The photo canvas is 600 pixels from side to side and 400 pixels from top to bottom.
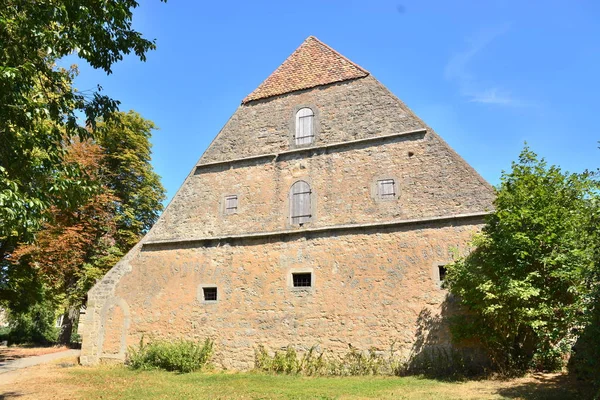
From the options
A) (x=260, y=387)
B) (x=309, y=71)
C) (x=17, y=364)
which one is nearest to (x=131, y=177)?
(x=17, y=364)

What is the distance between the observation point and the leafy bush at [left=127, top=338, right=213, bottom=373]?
40.6ft

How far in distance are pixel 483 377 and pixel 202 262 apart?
846 cm

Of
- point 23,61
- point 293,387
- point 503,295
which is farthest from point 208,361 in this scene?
point 23,61

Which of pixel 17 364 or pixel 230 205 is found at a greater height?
pixel 230 205

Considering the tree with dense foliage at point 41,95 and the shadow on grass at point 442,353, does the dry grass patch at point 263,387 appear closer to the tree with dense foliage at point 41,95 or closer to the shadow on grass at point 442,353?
the shadow on grass at point 442,353

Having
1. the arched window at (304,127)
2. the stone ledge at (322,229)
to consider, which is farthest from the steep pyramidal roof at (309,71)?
the stone ledge at (322,229)

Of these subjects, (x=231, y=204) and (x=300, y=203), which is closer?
(x=300, y=203)

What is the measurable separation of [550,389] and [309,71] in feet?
37.3

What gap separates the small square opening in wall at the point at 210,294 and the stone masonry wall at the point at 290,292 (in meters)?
0.17

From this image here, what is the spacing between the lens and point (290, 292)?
1251cm

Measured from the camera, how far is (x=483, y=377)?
9.80 m

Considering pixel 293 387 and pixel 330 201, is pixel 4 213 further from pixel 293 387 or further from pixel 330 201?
pixel 330 201

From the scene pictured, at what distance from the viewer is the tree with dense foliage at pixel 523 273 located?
9094 millimetres

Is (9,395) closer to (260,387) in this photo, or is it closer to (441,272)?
(260,387)
